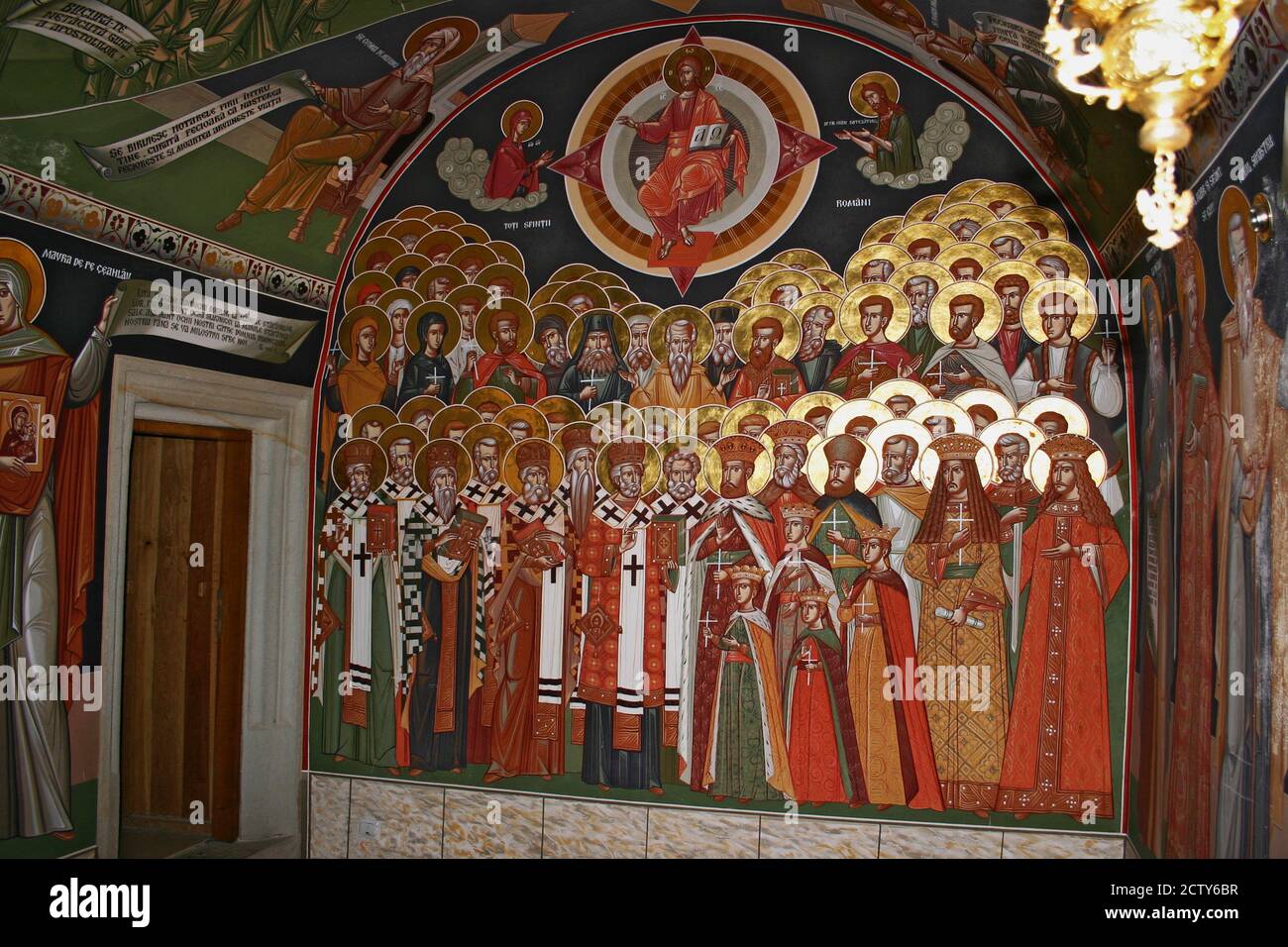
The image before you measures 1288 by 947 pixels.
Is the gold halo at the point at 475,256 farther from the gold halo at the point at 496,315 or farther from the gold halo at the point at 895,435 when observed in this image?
the gold halo at the point at 895,435

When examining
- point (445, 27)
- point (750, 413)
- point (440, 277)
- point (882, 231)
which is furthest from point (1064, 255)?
point (440, 277)

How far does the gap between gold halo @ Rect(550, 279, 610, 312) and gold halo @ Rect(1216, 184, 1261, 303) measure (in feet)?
11.9

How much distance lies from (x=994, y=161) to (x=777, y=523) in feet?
8.15

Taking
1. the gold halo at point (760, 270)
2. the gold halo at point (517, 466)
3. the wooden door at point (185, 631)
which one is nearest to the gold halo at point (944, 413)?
the gold halo at point (760, 270)

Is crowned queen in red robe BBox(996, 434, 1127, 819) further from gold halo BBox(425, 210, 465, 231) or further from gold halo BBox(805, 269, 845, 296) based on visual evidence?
gold halo BBox(425, 210, 465, 231)

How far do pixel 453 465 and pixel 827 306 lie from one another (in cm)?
261

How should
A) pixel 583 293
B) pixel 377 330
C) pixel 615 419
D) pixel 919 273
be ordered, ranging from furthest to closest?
pixel 377 330, pixel 583 293, pixel 615 419, pixel 919 273

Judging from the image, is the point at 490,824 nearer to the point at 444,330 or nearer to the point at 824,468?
the point at 824,468

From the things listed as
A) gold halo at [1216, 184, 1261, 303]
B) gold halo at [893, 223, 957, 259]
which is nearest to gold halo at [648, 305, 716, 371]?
gold halo at [893, 223, 957, 259]

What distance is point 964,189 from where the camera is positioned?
6129mm

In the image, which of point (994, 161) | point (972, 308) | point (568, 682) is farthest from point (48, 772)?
point (994, 161)

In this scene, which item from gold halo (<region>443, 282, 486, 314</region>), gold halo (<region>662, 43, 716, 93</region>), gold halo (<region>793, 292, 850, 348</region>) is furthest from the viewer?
gold halo (<region>443, 282, 486, 314</region>)

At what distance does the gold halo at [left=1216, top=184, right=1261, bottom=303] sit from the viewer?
3617 millimetres

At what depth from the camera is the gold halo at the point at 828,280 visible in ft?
20.6
